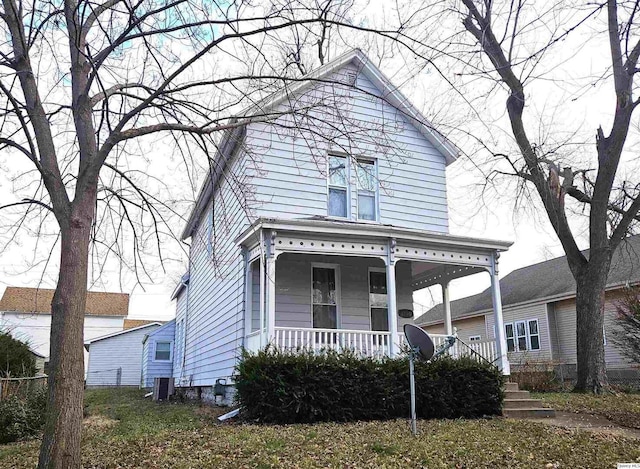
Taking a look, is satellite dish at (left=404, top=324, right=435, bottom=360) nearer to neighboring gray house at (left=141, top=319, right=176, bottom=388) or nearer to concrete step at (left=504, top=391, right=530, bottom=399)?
concrete step at (left=504, top=391, right=530, bottom=399)

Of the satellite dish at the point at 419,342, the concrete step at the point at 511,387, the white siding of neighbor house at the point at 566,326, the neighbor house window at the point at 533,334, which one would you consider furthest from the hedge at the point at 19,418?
the neighbor house window at the point at 533,334

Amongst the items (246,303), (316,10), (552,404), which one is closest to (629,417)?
(552,404)

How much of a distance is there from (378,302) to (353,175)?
3.03 m

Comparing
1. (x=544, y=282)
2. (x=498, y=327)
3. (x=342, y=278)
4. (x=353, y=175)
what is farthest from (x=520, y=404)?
(x=544, y=282)

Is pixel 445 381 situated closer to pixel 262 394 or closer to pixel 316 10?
pixel 262 394

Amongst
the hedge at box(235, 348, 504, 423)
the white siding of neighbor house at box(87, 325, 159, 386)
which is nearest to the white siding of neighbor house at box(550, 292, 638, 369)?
the hedge at box(235, 348, 504, 423)

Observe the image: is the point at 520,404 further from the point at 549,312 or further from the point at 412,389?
the point at 549,312

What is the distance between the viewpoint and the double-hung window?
22087 millimetres

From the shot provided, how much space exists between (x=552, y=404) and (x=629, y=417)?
6.21ft

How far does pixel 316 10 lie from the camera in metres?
5.39

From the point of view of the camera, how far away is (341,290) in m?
12.3

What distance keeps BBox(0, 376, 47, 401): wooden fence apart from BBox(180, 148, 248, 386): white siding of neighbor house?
3.34 m

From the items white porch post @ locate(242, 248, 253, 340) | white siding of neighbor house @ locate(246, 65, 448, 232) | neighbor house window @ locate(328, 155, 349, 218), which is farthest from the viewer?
neighbor house window @ locate(328, 155, 349, 218)

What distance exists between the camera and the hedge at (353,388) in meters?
8.55
